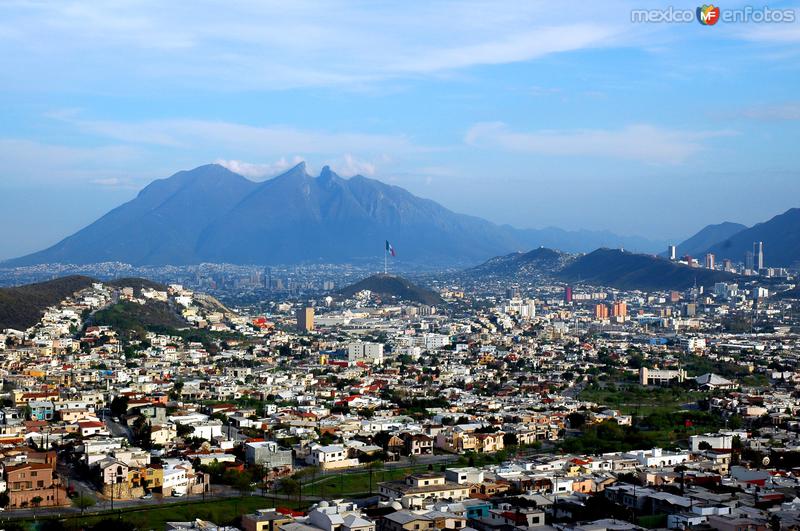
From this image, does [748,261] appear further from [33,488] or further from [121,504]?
[33,488]

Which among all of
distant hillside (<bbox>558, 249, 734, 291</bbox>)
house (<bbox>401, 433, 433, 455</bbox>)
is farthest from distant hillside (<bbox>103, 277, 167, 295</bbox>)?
distant hillside (<bbox>558, 249, 734, 291</bbox>)

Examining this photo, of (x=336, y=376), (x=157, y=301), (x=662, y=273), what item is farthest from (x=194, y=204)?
(x=336, y=376)

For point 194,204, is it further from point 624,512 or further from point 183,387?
point 624,512

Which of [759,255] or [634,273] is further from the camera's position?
[759,255]

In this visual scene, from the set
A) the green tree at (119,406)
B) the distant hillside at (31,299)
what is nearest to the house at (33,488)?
the green tree at (119,406)

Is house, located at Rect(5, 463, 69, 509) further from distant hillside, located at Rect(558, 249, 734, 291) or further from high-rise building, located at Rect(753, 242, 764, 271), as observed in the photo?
high-rise building, located at Rect(753, 242, 764, 271)

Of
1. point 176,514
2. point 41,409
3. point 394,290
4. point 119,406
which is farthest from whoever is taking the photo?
point 394,290

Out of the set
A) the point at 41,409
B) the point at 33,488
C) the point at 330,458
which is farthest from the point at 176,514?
the point at 41,409
